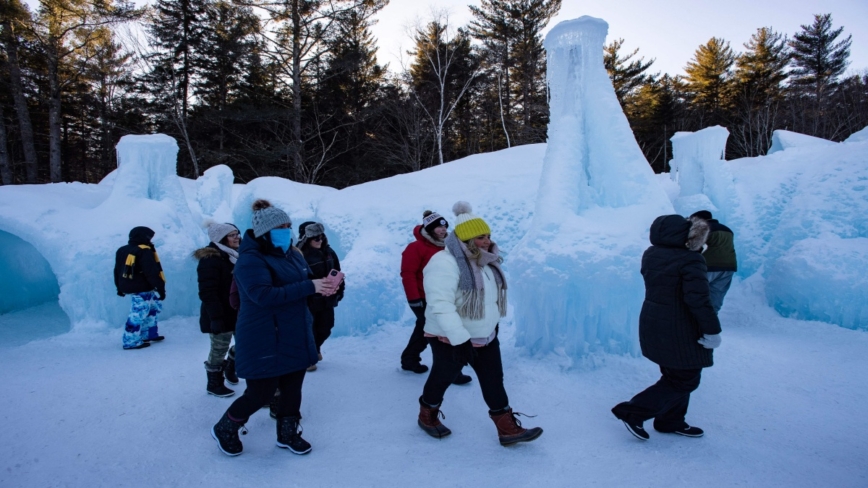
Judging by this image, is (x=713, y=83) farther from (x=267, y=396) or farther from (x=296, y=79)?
(x=267, y=396)

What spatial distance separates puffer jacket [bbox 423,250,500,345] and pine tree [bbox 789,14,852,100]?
24.8m

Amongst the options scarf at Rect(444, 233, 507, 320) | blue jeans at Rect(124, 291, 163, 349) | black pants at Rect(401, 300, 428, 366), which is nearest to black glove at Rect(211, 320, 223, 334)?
black pants at Rect(401, 300, 428, 366)

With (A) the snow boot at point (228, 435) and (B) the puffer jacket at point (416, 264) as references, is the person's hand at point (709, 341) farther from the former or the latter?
(A) the snow boot at point (228, 435)

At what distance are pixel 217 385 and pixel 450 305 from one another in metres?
2.45

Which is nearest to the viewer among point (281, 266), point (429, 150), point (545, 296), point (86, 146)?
point (281, 266)

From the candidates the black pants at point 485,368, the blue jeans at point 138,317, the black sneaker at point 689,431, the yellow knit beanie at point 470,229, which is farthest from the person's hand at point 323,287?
the blue jeans at point 138,317

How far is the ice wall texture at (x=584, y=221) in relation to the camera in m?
4.16

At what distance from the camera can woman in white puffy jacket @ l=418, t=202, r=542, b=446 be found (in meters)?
2.42

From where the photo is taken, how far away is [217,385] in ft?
11.8

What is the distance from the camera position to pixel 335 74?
55.2ft

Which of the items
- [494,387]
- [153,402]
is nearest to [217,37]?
[153,402]

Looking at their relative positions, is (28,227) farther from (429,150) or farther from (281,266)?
(429,150)

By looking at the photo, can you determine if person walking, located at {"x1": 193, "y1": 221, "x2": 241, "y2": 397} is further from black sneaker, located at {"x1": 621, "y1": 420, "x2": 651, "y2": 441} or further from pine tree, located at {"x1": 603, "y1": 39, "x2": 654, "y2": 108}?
pine tree, located at {"x1": 603, "y1": 39, "x2": 654, "y2": 108}

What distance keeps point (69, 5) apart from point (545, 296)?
689 inches
